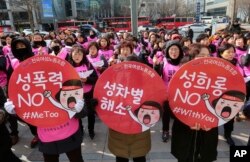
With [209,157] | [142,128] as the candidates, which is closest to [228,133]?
[209,157]

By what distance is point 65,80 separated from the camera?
99.3 inches

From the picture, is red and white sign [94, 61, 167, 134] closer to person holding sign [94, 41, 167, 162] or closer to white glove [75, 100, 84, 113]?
person holding sign [94, 41, 167, 162]

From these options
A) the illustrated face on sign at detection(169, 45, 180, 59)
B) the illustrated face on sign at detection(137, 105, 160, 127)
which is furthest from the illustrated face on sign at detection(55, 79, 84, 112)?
the illustrated face on sign at detection(169, 45, 180, 59)

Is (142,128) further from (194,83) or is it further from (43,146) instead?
(43,146)

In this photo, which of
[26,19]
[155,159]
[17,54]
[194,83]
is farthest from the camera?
[26,19]

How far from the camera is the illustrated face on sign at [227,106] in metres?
2.41

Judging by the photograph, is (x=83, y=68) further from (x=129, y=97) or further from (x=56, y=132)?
(x=129, y=97)

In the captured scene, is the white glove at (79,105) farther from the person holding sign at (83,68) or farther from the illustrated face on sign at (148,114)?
the person holding sign at (83,68)

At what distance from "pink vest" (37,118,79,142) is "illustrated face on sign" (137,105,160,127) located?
740 millimetres

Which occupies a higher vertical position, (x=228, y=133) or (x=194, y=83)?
(x=194, y=83)

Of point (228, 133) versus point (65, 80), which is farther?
point (228, 133)

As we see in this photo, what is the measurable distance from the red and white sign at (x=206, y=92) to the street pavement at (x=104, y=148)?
60.7 inches

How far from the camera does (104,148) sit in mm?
4289

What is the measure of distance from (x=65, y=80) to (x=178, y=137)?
130cm
